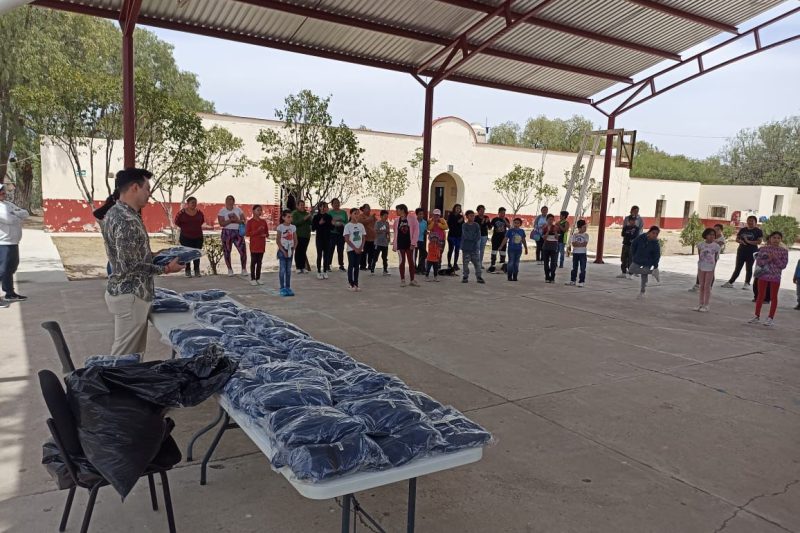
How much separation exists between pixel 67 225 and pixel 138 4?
14.8 metres

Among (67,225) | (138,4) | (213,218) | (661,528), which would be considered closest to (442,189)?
(213,218)

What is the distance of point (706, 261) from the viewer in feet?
32.4

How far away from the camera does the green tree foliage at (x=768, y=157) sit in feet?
167

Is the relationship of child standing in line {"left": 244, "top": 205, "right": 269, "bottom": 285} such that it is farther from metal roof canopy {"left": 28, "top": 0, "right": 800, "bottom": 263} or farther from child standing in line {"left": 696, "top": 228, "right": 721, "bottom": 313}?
child standing in line {"left": 696, "top": 228, "right": 721, "bottom": 313}

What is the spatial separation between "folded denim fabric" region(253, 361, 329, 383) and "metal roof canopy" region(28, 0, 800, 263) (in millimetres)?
7910

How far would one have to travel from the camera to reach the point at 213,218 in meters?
22.9

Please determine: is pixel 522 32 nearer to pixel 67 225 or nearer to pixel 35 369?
pixel 35 369

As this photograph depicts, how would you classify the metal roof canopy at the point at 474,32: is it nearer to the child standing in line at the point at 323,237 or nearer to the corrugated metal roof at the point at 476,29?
the corrugated metal roof at the point at 476,29

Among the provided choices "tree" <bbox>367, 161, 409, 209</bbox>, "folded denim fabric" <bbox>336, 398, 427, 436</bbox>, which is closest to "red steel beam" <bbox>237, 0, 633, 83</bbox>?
"folded denim fabric" <bbox>336, 398, 427, 436</bbox>

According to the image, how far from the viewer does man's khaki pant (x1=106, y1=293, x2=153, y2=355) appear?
4074mm

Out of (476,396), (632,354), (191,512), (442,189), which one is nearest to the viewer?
(191,512)

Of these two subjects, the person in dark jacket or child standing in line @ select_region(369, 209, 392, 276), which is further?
child standing in line @ select_region(369, 209, 392, 276)

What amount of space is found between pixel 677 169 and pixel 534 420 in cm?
6251

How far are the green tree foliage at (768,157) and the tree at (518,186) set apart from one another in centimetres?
3295
